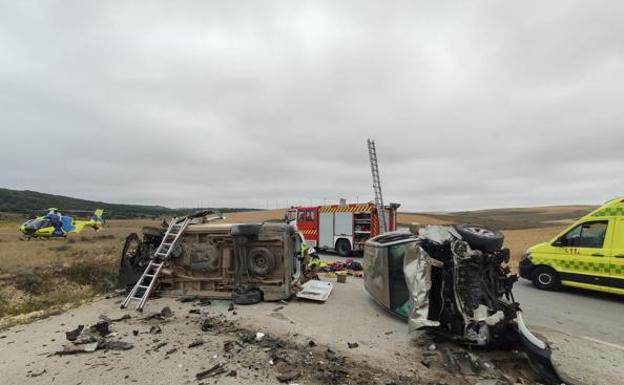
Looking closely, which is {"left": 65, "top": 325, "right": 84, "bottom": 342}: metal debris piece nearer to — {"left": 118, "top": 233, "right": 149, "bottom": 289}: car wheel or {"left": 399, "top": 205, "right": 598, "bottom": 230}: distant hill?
{"left": 118, "top": 233, "right": 149, "bottom": 289}: car wheel

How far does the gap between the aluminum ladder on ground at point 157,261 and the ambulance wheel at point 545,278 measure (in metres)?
8.62

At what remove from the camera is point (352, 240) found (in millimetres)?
14711

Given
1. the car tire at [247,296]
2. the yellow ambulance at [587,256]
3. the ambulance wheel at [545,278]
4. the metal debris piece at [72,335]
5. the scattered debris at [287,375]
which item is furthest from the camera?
the ambulance wheel at [545,278]

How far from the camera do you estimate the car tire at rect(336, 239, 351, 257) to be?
1497cm

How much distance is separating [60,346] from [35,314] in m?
2.26

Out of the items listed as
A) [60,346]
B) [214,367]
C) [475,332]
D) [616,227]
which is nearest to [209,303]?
[60,346]

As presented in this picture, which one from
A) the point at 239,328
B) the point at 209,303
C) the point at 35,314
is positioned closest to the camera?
the point at 239,328

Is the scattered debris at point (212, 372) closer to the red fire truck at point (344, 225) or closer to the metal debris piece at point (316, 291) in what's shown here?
the metal debris piece at point (316, 291)

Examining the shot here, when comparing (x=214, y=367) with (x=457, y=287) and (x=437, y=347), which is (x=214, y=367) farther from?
(x=457, y=287)

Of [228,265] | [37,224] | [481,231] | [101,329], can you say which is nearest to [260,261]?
[228,265]

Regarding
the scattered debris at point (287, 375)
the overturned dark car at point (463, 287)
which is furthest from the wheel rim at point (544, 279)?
the scattered debris at point (287, 375)

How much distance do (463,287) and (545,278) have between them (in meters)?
5.02

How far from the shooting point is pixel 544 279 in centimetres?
805

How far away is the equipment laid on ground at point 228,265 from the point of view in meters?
6.96
